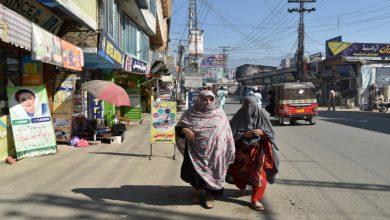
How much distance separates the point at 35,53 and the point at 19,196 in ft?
9.82

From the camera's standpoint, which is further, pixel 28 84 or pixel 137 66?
pixel 137 66

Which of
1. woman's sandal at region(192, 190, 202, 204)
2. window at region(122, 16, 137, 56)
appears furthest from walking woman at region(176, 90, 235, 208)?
window at region(122, 16, 137, 56)

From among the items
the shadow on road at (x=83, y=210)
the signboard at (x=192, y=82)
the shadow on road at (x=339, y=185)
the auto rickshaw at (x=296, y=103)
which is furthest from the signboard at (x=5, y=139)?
the signboard at (x=192, y=82)

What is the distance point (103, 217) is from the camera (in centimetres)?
546

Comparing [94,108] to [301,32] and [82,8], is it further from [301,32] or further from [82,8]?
[301,32]

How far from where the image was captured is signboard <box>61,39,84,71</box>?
393 inches

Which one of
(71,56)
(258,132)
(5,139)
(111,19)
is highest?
(111,19)

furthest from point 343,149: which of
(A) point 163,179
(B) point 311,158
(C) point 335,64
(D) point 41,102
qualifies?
(C) point 335,64

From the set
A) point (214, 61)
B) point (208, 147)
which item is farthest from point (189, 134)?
point (214, 61)

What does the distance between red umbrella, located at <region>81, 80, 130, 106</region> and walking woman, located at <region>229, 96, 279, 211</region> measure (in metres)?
5.67

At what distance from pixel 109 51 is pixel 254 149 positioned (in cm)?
855

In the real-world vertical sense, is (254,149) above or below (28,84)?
below

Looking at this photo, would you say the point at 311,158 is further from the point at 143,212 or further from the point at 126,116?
the point at 126,116

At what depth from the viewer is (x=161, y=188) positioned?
23.0 feet
